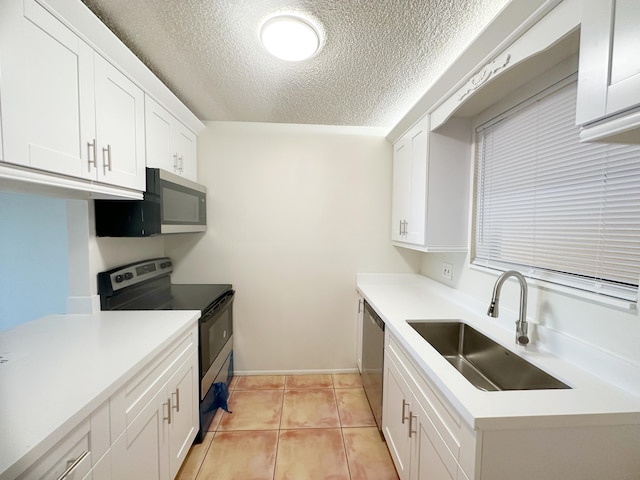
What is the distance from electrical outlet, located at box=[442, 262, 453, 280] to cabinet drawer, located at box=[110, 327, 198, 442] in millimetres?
1868

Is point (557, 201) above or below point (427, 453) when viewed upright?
→ above

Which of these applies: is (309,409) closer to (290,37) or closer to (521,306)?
(521,306)

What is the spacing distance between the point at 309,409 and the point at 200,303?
3.89 feet

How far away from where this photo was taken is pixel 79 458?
2.50 ft

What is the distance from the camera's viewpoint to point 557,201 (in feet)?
3.90

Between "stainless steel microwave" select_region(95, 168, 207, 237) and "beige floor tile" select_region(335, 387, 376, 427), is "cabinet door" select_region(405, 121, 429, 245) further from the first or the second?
"stainless steel microwave" select_region(95, 168, 207, 237)

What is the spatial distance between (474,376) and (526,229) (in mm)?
843

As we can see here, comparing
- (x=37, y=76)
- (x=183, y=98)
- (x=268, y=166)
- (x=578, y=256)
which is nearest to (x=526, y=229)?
(x=578, y=256)

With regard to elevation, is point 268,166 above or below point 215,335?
above

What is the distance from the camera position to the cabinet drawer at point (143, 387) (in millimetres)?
925

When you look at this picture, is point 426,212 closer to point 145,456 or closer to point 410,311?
point 410,311

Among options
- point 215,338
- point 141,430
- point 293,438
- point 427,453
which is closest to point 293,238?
point 215,338

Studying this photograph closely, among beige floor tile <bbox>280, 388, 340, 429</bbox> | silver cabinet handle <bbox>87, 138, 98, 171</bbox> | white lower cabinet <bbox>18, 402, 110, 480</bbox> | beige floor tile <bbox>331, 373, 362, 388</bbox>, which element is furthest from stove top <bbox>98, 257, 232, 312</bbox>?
beige floor tile <bbox>331, 373, 362, 388</bbox>

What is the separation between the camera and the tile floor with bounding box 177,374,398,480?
4.96ft
